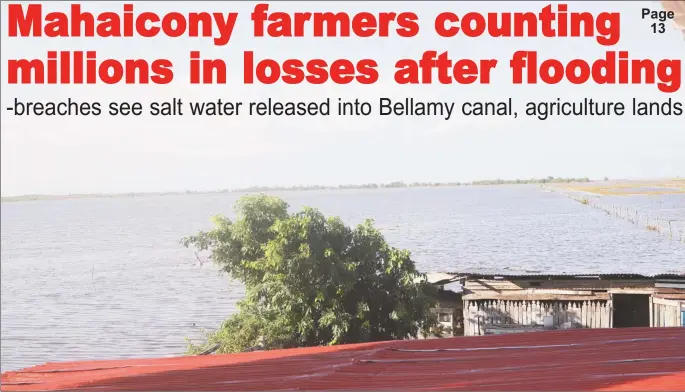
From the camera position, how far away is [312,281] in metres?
16.0

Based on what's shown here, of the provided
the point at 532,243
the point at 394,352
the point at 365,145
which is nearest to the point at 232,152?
the point at 365,145

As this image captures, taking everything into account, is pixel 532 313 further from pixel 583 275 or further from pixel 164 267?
pixel 164 267

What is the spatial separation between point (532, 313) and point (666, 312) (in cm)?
268

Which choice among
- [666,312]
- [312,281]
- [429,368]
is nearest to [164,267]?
[312,281]

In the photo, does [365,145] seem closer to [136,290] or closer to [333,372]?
[136,290]

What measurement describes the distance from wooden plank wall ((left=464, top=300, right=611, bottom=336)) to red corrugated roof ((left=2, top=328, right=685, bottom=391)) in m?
9.11

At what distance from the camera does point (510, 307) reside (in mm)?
16406

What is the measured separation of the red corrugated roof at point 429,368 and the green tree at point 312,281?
27.7 ft

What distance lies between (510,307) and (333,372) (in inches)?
436

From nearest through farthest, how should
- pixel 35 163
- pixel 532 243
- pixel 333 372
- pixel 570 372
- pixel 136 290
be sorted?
pixel 570 372, pixel 333 372, pixel 136 290, pixel 532 243, pixel 35 163

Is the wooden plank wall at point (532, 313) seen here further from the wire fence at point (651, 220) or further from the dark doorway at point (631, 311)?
the wire fence at point (651, 220)

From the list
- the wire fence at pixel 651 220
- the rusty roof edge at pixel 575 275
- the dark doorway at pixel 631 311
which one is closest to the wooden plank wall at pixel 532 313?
the rusty roof edge at pixel 575 275

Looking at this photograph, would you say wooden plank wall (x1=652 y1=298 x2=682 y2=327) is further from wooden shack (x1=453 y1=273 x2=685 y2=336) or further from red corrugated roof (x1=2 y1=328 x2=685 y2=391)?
red corrugated roof (x1=2 y1=328 x2=685 y2=391)

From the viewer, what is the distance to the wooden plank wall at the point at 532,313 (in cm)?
1579
